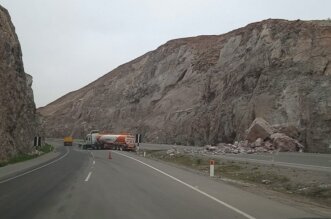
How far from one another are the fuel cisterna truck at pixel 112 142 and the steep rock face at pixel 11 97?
65.7 feet

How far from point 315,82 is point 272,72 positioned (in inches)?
275

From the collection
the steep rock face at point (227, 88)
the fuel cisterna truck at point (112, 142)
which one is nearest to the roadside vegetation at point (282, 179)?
the steep rock face at point (227, 88)

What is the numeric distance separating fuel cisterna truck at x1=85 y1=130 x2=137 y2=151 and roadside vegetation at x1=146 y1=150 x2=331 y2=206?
117ft

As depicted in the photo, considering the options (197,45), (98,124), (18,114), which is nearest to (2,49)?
(18,114)

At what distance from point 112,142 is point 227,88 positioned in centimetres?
2072

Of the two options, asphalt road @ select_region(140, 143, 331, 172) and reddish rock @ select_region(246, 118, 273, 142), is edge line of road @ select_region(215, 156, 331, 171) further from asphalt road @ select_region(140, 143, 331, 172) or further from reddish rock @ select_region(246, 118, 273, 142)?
reddish rock @ select_region(246, 118, 273, 142)

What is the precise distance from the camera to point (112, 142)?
7112 cm

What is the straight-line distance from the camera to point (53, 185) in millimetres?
17578

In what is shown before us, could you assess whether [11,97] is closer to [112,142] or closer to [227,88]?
[227,88]

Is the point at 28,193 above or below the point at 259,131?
below

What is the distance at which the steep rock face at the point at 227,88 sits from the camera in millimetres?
45844

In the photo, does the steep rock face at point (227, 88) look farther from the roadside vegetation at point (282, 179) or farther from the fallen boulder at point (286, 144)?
the roadside vegetation at point (282, 179)

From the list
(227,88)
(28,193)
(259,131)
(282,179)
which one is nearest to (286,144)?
(259,131)

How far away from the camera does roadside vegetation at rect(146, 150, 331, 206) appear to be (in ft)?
57.7
